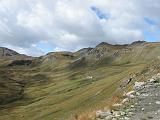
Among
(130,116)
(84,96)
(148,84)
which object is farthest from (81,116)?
(84,96)

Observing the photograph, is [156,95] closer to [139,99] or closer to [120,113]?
[139,99]

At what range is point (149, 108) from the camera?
23.8m

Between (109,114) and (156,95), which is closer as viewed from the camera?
(109,114)

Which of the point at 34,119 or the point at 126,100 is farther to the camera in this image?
the point at 34,119

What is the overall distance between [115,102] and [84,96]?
165 meters

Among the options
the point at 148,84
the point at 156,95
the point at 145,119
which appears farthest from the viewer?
the point at 148,84

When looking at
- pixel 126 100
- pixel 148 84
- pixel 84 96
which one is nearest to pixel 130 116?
pixel 126 100

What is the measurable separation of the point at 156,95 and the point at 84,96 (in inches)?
6423

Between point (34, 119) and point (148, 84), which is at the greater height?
point (148, 84)

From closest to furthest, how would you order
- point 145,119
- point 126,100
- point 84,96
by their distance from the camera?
point 145,119, point 126,100, point 84,96

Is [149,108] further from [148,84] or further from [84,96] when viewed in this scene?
[84,96]

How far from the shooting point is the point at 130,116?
21.5 meters

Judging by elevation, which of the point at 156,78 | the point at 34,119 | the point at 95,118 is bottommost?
the point at 34,119

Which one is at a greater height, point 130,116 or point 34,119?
point 130,116
